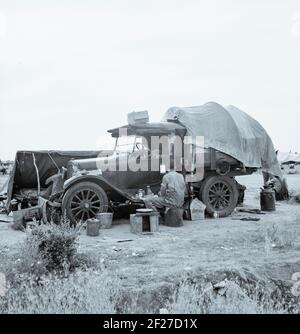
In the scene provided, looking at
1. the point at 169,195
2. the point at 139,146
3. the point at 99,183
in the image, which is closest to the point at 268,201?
the point at 169,195

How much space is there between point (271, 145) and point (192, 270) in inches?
288

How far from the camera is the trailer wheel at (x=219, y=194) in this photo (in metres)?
10.3

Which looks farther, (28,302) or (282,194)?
(282,194)

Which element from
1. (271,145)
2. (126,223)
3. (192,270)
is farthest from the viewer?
(271,145)

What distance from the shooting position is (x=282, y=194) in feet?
45.9

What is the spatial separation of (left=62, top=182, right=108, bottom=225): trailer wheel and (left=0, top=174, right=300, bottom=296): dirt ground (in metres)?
0.62

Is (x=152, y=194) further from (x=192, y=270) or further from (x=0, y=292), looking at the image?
(x=0, y=292)

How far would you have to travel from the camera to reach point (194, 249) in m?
6.66

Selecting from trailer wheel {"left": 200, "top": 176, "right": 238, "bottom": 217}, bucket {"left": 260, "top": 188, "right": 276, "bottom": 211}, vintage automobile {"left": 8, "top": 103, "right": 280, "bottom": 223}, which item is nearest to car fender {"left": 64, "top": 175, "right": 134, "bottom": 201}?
vintage automobile {"left": 8, "top": 103, "right": 280, "bottom": 223}

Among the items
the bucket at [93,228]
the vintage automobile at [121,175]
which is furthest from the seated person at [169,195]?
the bucket at [93,228]

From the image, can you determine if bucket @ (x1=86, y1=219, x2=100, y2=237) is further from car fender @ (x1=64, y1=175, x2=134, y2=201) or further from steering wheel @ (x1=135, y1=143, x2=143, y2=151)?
steering wheel @ (x1=135, y1=143, x2=143, y2=151)

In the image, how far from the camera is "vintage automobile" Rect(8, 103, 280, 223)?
8.86 m

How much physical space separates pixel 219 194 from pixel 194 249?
4.03 metres
